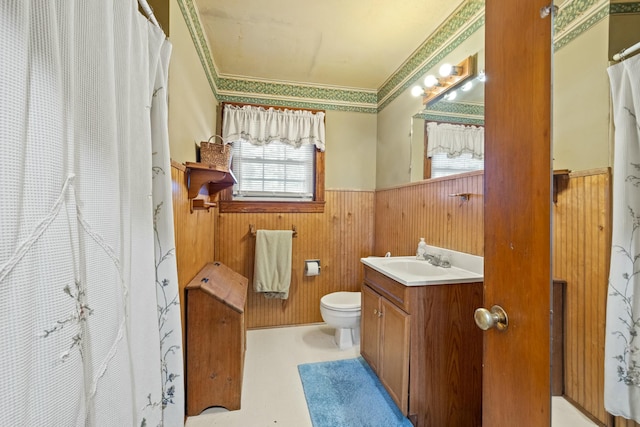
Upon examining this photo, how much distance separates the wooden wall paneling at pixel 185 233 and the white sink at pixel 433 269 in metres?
1.24

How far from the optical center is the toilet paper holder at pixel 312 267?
2.76 meters

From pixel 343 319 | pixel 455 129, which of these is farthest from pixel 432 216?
pixel 343 319

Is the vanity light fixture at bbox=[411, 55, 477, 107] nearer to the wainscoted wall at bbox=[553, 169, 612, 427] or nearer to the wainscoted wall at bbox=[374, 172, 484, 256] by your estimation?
the wainscoted wall at bbox=[374, 172, 484, 256]

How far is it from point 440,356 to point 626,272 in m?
1.05

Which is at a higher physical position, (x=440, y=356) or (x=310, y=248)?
(x=310, y=248)

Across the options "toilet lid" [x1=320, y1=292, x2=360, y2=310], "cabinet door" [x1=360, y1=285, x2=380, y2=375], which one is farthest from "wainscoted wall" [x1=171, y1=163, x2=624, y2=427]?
"cabinet door" [x1=360, y1=285, x2=380, y2=375]

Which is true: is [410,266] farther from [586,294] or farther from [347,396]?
[586,294]

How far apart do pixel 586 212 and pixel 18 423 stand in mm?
1335

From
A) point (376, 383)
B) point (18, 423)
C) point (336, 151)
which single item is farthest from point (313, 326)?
point (18, 423)

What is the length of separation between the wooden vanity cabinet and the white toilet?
75cm

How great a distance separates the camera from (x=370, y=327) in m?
1.93

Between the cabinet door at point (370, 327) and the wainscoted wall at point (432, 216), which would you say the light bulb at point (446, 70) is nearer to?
the wainscoted wall at point (432, 216)

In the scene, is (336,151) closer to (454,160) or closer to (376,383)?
(454,160)

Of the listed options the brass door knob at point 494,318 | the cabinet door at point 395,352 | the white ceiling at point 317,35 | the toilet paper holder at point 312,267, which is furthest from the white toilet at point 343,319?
the white ceiling at point 317,35
